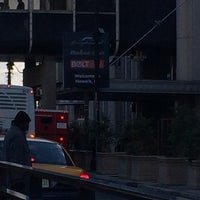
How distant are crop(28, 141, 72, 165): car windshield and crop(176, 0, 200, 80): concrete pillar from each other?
87.9 ft

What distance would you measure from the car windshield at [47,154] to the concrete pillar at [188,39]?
87.9ft

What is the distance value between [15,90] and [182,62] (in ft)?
50.8

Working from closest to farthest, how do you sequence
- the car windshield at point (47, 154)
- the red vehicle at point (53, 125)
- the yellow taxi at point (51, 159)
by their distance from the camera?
the yellow taxi at point (51, 159) < the car windshield at point (47, 154) < the red vehicle at point (53, 125)

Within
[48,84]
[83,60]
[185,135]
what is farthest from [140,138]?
[48,84]

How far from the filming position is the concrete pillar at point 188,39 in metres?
42.4

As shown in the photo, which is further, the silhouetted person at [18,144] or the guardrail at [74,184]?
the silhouetted person at [18,144]

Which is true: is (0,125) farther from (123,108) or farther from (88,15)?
(123,108)

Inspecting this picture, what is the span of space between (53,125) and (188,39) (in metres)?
9.66

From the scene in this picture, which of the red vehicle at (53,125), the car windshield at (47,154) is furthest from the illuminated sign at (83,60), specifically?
the car windshield at (47,154)

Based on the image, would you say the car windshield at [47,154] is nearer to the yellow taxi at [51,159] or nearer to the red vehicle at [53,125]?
the yellow taxi at [51,159]

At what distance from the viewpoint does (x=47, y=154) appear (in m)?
15.9

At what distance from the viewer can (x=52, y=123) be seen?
37.5m

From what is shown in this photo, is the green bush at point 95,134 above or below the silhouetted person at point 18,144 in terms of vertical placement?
below

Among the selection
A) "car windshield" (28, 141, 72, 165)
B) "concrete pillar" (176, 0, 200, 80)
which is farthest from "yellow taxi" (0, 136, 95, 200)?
"concrete pillar" (176, 0, 200, 80)
